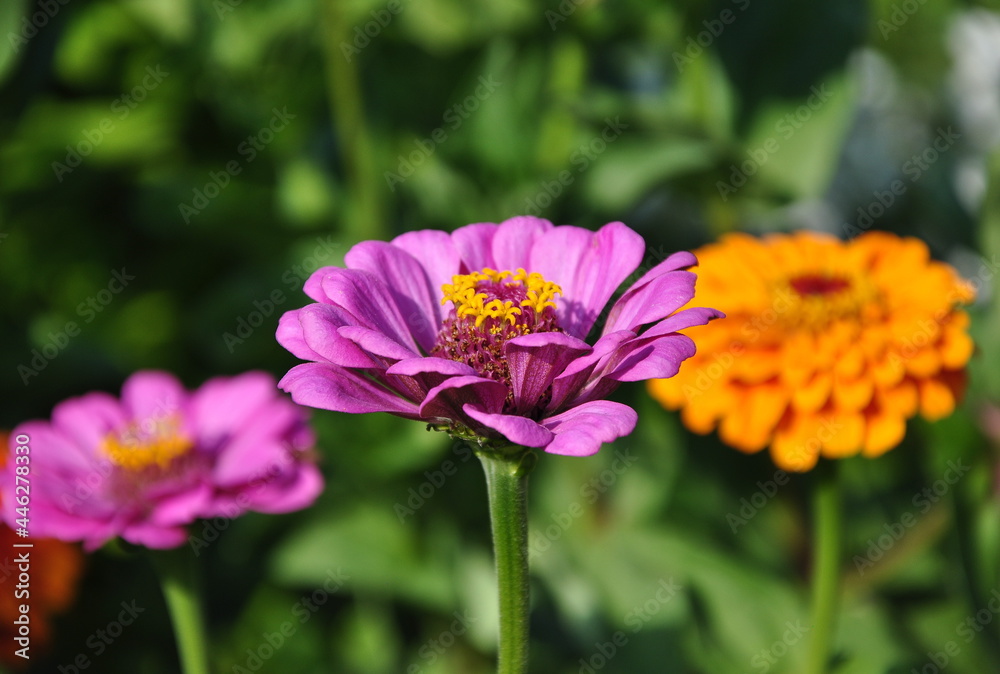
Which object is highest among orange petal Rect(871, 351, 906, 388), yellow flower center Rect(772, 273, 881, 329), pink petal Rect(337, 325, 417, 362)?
pink petal Rect(337, 325, 417, 362)

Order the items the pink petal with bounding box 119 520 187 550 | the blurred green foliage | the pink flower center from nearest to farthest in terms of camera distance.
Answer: the pink flower center < the pink petal with bounding box 119 520 187 550 < the blurred green foliage

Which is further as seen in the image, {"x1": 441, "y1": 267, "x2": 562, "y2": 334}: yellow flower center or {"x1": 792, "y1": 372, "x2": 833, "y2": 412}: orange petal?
{"x1": 792, "y1": 372, "x2": 833, "y2": 412}: orange petal

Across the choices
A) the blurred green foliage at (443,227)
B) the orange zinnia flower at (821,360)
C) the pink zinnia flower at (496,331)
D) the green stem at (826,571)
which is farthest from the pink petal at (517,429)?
the blurred green foliage at (443,227)

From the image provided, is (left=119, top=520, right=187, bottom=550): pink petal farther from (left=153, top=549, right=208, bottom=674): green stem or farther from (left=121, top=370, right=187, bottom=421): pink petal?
(left=121, top=370, right=187, bottom=421): pink petal

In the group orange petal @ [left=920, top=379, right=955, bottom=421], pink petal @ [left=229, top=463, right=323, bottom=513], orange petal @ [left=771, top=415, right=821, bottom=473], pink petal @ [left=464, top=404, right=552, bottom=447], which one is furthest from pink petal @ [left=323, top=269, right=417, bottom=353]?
orange petal @ [left=920, top=379, right=955, bottom=421]

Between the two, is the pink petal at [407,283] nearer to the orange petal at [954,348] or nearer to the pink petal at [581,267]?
the pink petal at [581,267]

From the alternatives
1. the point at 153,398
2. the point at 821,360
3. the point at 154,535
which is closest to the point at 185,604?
the point at 154,535

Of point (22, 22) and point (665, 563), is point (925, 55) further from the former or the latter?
point (22, 22)
